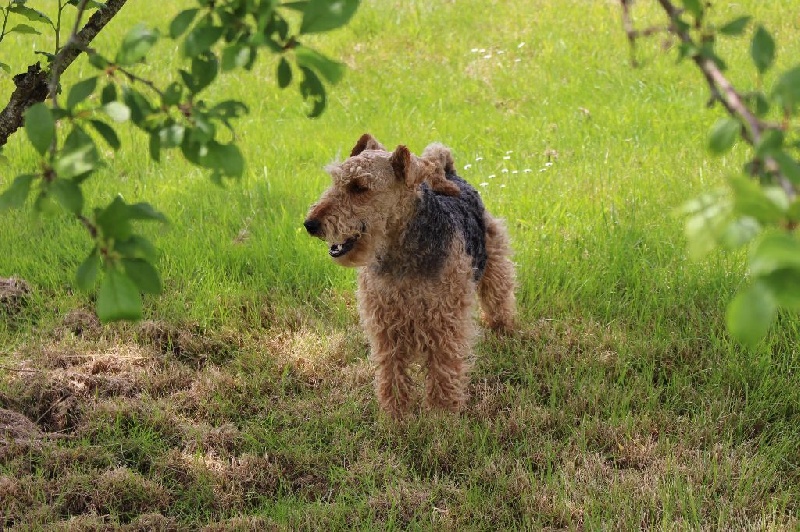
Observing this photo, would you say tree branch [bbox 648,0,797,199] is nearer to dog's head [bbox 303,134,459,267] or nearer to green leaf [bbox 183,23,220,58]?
green leaf [bbox 183,23,220,58]

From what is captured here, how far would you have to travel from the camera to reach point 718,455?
3.43 meters

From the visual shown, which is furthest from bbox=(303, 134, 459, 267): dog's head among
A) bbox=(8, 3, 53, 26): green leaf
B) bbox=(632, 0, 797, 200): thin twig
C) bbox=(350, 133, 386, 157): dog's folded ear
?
bbox=(632, 0, 797, 200): thin twig

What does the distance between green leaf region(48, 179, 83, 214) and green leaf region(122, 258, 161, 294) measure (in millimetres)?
125

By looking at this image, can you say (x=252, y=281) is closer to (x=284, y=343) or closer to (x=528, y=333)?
(x=284, y=343)

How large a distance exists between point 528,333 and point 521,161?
193cm

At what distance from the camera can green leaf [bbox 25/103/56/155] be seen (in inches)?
56.7

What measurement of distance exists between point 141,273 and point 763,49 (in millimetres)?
1070

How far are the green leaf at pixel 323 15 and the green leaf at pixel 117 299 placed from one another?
0.52m

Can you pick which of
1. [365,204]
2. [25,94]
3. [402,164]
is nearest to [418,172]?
[402,164]

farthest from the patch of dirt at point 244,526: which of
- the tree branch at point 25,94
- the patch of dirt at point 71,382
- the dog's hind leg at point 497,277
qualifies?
the dog's hind leg at point 497,277

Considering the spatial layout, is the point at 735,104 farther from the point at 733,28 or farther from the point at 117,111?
the point at 117,111

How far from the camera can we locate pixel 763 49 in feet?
4.22

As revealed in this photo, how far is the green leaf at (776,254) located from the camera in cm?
97

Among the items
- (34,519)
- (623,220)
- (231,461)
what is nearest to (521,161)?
(623,220)
